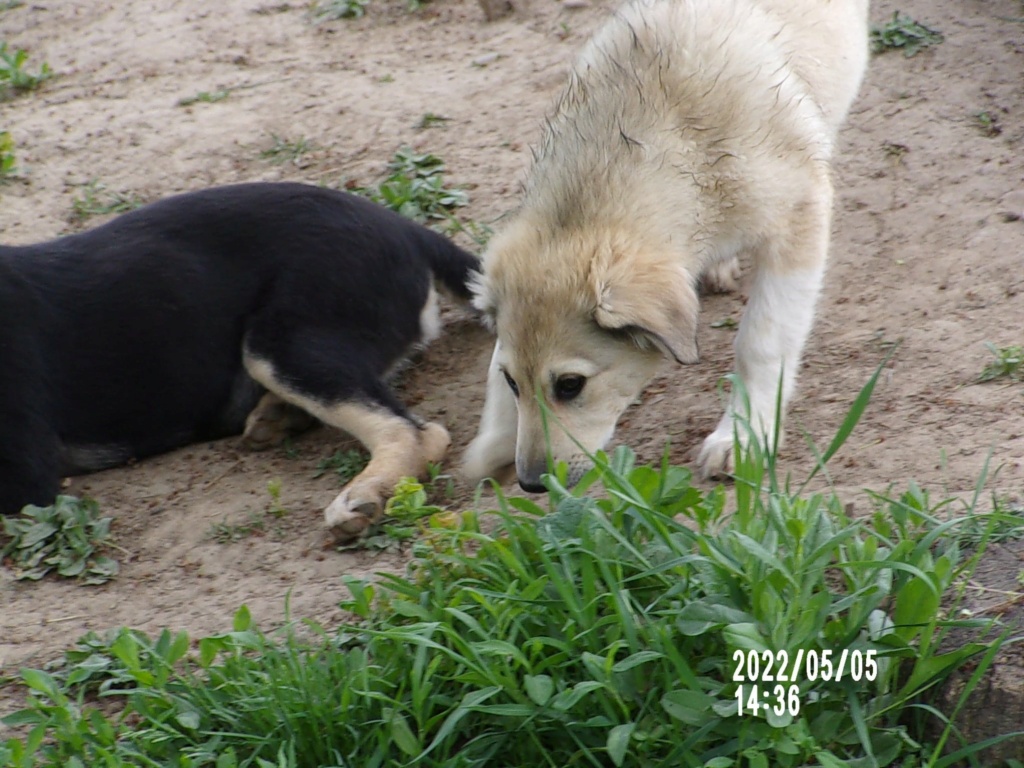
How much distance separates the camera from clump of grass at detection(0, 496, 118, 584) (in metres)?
3.60

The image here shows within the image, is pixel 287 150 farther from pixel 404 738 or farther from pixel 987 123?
pixel 404 738

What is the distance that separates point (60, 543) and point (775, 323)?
2292 millimetres

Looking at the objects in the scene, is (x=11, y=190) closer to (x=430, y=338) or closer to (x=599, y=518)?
(x=430, y=338)

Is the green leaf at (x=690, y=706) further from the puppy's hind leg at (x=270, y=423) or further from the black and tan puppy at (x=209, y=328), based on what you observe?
the puppy's hind leg at (x=270, y=423)

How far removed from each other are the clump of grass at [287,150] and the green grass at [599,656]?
3.43 m

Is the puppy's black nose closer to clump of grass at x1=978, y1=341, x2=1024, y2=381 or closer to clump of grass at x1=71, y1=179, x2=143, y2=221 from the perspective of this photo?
clump of grass at x1=978, y1=341, x2=1024, y2=381

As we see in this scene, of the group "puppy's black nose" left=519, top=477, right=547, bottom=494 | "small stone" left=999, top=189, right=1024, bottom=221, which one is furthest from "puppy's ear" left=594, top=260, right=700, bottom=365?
"small stone" left=999, top=189, right=1024, bottom=221

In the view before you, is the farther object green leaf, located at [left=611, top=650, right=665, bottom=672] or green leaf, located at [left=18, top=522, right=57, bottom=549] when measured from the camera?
green leaf, located at [left=18, top=522, right=57, bottom=549]

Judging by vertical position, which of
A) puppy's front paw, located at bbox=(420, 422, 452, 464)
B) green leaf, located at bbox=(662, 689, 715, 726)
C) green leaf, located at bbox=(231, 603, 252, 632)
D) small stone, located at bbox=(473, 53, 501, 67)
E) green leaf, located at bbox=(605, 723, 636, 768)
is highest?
small stone, located at bbox=(473, 53, 501, 67)

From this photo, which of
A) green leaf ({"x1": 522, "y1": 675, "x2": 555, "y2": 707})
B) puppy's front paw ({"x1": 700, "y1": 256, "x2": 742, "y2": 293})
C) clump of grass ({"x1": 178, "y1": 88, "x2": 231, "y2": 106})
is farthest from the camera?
clump of grass ({"x1": 178, "y1": 88, "x2": 231, "y2": 106})

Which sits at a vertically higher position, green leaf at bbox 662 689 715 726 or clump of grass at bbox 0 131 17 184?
clump of grass at bbox 0 131 17 184

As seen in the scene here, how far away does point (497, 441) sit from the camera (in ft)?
12.7

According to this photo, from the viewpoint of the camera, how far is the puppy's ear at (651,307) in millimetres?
3266

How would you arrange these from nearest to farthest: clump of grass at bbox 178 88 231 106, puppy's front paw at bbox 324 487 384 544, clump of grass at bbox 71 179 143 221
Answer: puppy's front paw at bbox 324 487 384 544, clump of grass at bbox 71 179 143 221, clump of grass at bbox 178 88 231 106
